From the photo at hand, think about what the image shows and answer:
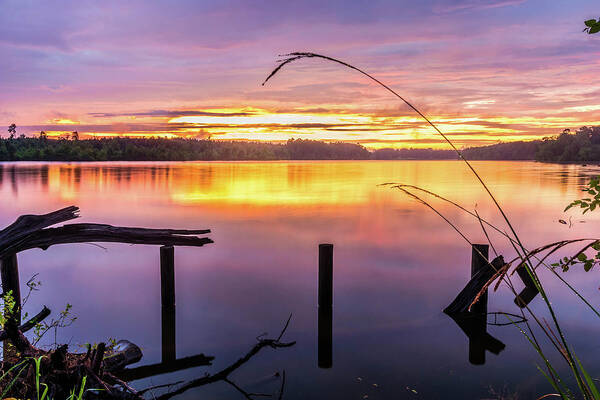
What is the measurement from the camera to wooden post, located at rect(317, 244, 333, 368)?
9719 mm

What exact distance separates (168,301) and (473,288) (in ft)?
23.8

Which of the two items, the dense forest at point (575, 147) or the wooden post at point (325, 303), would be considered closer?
the wooden post at point (325, 303)

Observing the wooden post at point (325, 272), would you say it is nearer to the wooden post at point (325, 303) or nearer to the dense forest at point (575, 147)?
the wooden post at point (325, 303)

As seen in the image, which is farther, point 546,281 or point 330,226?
point 330,226

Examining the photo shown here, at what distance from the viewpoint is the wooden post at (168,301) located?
9609 millimetres

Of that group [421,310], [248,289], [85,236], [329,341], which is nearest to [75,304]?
[248,289]

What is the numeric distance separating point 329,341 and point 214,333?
2.80 m

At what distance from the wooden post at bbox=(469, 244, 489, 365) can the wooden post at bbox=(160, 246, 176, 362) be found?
21.3 feet

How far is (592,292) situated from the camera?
13.9 m

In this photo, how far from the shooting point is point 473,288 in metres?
10.1

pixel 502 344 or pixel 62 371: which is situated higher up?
pixel 62 371

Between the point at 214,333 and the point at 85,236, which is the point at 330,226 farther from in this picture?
the point at 85,236

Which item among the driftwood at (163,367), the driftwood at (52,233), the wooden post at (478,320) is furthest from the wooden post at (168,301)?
the wooden post at (478,320)

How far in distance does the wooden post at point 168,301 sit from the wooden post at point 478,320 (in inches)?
256
